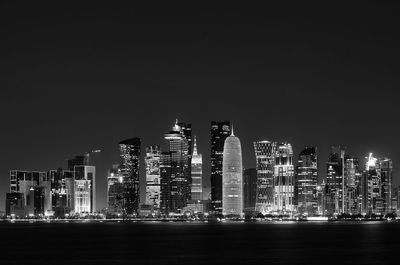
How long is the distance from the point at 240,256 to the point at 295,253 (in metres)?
12.1

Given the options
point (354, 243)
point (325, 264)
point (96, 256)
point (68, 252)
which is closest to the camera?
point (325, 264)

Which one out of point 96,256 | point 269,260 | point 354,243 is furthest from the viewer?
point 354,243

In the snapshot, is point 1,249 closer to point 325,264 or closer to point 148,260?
point 148,260

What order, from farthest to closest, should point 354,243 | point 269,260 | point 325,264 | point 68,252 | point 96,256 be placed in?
1. point 354,243
2. point 68,252
3. point 96,256
4. point 269,260
5. point 325,264

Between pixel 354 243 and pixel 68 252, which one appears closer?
pixel 68 252

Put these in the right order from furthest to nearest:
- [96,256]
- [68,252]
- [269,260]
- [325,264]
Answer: [68,252]
[96,256]
[269,260]
[325,264]

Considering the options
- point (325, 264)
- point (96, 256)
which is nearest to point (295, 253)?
point (325, 264)

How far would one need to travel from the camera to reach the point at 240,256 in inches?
4897

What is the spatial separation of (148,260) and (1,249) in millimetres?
36502

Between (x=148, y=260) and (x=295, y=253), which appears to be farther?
(x=295, y=253)

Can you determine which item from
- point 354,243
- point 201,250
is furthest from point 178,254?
point 354,243

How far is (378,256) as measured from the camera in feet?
409

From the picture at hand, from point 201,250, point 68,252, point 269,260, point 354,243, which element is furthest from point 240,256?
point 354,243

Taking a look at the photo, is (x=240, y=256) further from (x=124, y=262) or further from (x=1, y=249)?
(x=1, y=249)
